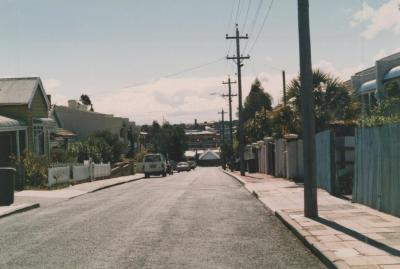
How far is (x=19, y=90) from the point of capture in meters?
→ 32.9

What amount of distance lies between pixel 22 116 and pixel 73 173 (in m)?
4.65

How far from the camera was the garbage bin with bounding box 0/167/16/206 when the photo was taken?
17.6 metres

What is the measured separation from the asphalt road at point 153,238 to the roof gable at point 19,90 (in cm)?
1685

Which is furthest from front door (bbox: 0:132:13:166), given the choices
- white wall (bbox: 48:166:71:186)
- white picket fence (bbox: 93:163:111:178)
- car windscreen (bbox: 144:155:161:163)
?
car windscreen (bbox: 144:155:161:163)

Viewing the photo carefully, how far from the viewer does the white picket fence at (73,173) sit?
26.6 metres

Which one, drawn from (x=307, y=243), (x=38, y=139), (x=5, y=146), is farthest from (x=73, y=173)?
(x=307, y=243)

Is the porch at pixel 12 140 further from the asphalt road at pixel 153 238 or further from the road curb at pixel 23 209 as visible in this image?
the asphalt road at pixel 153 238

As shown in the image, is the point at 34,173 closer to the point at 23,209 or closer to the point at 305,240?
the point at 23,209

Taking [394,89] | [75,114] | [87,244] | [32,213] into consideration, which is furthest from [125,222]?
[75,114]

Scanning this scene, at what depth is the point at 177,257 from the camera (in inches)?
328

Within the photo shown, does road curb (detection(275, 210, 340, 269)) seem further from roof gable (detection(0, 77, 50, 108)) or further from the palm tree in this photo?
roof gable (detection(0, 77, 50, 108))

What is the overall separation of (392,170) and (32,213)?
32.2ft

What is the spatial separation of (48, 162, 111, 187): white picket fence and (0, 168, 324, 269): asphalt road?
10496 millimetres

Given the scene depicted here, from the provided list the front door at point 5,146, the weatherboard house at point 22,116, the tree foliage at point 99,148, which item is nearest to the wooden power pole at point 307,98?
the weatherboard house at point 22,116
